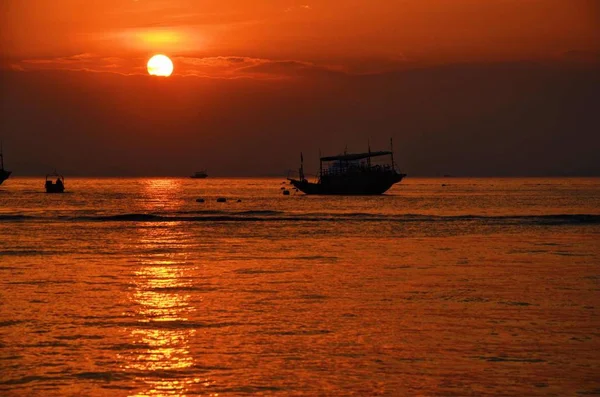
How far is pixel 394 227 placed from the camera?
227 feet

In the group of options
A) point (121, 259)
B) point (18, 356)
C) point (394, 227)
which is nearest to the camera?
point (18, 356)

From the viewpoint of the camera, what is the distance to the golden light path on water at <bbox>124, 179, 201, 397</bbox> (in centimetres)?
1689

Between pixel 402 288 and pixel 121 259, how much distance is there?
17.0 meters

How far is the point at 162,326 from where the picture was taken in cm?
2266

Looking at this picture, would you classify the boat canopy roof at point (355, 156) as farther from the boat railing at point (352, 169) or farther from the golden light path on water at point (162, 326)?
the golden light path on water at point (162, 326)

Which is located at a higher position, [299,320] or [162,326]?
[162,326]

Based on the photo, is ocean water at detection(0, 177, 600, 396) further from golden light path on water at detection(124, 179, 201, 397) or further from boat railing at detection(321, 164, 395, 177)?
boat railing at detection(321, 164, 395, 177)

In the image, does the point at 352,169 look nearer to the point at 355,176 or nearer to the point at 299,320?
the point at 355,176

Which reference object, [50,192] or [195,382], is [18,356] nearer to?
[195,382]

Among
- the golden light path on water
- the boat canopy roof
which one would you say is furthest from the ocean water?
the boat canopy roof

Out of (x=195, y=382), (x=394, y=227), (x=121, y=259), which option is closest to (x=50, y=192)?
(x=394, y=227)

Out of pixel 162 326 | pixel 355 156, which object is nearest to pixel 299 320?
pixel 162 326

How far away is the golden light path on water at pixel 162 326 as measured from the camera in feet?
55.4

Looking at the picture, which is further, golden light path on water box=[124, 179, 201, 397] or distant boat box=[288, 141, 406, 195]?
distant boat box=[288, 141, 406, 195]
